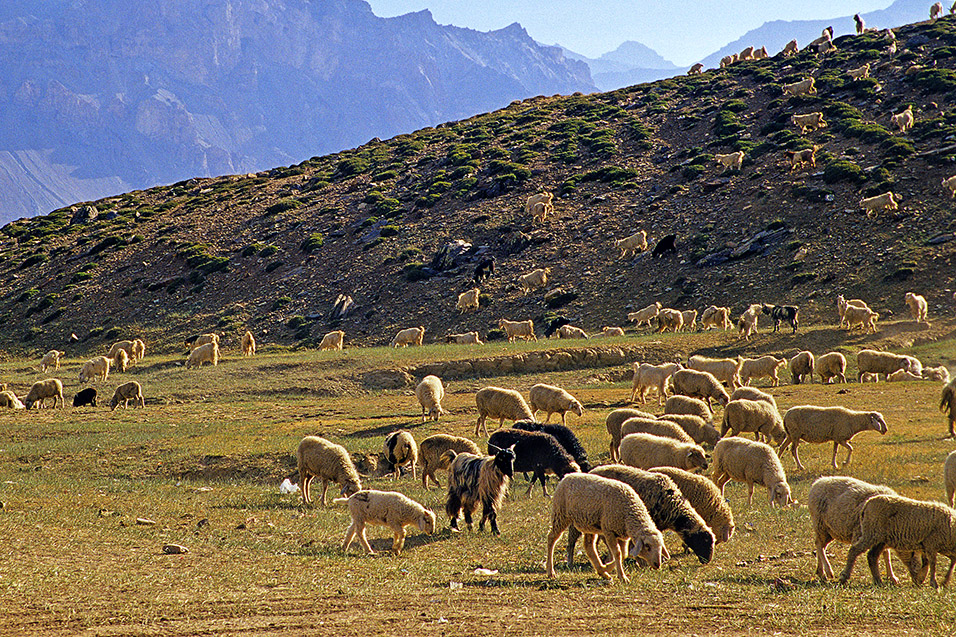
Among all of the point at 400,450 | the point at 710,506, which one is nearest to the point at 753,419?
the point at 710,506

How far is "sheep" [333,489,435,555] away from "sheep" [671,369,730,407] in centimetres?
1427

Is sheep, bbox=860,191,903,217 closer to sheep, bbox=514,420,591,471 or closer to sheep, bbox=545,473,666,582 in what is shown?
sheep, bbox=514,420,591,471

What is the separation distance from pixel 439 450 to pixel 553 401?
658 cm

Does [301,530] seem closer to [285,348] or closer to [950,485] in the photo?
[950,485]

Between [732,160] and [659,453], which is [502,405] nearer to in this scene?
[659,453]

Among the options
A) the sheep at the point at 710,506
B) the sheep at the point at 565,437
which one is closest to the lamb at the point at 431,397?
the sheep at the point at 565,437

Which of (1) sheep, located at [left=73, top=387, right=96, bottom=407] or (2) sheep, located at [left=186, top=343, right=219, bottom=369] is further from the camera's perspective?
(2) sheep, located at [left=186, top=343, right=219, bottom=369]

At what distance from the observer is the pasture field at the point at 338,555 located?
8656 mm

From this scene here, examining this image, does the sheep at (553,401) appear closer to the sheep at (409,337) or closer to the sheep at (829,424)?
the sheep at (829,424)

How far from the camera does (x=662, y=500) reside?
38.7 ft

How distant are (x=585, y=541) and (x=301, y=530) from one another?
5382 mm

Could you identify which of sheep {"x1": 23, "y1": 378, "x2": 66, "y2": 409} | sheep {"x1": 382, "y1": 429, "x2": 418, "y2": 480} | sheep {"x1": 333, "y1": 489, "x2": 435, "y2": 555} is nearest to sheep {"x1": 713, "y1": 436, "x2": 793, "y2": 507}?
sheep {"x1": 333, "y1": 489, "x2": 435, "y2": 555}

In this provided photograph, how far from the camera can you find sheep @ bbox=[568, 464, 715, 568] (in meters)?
11.5

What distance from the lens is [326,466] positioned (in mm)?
16688
